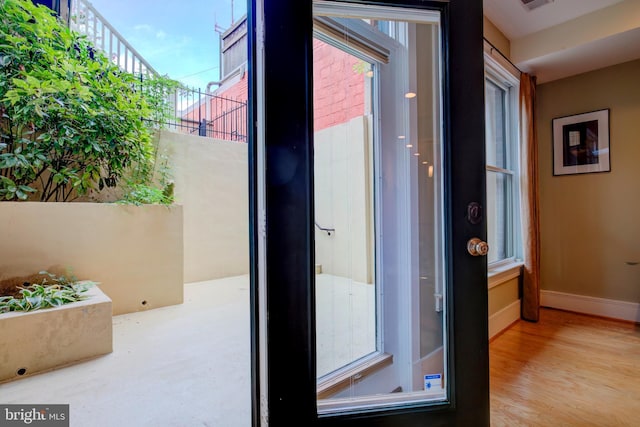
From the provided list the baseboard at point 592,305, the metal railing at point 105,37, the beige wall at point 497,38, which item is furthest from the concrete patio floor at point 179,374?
the metal railing at point 105,37

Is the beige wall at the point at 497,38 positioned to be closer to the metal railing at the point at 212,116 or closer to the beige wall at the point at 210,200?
the metal railing at the point at 212,116

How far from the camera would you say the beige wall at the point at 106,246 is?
240 centimetres

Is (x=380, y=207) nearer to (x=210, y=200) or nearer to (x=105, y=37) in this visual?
(x=210, y=200)

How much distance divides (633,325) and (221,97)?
216 inches

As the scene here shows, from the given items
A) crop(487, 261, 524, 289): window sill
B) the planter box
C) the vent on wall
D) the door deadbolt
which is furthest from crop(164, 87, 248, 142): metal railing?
the door deadbolt

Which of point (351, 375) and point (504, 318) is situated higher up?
point (351, 375)

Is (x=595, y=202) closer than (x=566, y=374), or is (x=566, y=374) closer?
(x=566, y=374)

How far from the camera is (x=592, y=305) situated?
2842mm

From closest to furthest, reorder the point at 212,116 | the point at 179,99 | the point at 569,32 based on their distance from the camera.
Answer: the point at 569,32, the point at 179,99, the point at 212,116

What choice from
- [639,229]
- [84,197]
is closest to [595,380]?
[639,229]

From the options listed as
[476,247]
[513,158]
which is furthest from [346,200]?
[513,158]

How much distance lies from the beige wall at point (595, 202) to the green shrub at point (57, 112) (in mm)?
4320

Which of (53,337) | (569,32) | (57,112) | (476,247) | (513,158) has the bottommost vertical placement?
(53,337)

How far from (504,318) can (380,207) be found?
1769 mm
